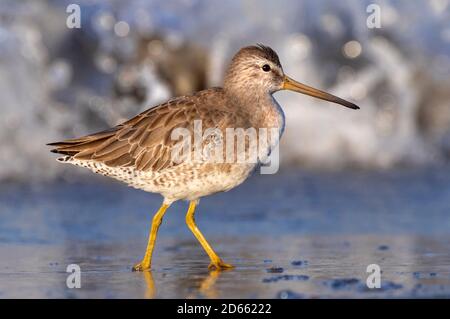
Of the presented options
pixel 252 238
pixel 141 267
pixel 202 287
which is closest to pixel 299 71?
pixel 252 238

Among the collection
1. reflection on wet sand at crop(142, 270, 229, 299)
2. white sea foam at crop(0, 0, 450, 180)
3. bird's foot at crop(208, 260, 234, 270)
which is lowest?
reflection on wet sand at crop(142, 270, 229, 299)

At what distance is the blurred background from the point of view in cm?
1202

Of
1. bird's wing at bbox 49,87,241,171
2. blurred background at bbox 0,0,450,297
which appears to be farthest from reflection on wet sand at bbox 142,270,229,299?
blurred background at bbox 0,0,450,297

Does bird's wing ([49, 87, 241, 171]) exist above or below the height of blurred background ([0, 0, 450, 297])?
below

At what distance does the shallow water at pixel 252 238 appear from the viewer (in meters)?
6.95

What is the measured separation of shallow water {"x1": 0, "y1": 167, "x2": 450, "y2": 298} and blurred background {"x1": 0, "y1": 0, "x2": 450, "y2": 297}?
0.21 ft

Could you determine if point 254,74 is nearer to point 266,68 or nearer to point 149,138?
point 266,68

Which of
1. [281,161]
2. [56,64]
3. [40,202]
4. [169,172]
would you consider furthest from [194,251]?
[56,64]

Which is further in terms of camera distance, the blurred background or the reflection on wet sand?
the blurred background

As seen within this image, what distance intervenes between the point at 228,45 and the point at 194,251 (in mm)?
7594

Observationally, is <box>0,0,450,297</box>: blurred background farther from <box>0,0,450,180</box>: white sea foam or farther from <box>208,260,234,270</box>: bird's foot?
<box>208,260,234,270</box>: bird's foot

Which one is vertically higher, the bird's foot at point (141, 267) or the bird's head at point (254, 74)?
the bird's head at point (254, 74)

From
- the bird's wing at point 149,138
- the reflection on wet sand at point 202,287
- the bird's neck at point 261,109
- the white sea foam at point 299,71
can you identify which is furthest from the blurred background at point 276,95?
the reflection on wet sand at point 202,287

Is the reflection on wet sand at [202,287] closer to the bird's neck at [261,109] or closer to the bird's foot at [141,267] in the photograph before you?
the bird's foot at [141,267]
